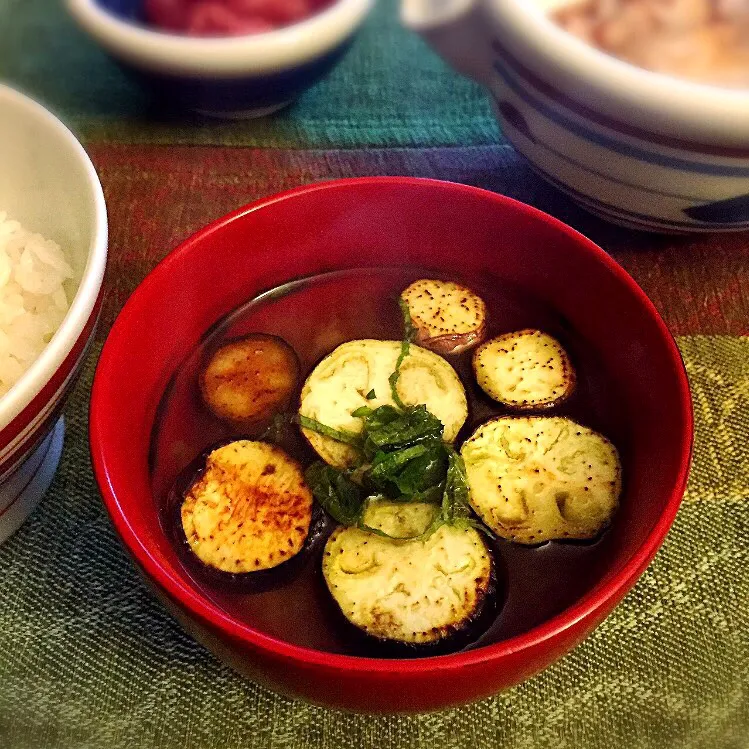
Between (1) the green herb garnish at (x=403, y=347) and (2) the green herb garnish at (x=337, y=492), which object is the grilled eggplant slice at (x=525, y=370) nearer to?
(1) the green herb garnish at (x=403, y=347)

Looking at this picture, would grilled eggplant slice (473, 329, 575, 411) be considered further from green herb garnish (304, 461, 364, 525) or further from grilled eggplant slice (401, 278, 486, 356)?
green herb garnish (304, 461, 364, 525)

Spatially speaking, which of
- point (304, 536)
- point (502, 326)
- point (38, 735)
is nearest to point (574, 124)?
point (502, 326)

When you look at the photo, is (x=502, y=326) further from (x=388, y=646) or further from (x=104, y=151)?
(x=104, y=151)

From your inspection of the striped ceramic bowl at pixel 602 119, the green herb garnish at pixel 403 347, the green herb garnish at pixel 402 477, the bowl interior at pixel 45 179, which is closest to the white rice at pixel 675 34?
the striped ceramic bowl at pixel 602 119

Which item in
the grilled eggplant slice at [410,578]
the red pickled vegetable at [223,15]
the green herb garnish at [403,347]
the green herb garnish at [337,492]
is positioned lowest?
the grilled eggplant slice at [410,578]

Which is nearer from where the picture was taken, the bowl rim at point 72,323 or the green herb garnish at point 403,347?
the bowl rim at point 72,323

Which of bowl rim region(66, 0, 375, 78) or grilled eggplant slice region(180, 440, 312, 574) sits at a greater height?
bowl rim region(66, 0, 375, 78)

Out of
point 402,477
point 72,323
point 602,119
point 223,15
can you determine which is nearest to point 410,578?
point 402,477

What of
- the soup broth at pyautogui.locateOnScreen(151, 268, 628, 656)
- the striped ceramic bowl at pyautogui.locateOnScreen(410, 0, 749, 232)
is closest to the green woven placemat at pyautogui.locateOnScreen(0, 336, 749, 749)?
the soup broth at pyautogui.locateOnScreen(151, 268, 628, 656)
